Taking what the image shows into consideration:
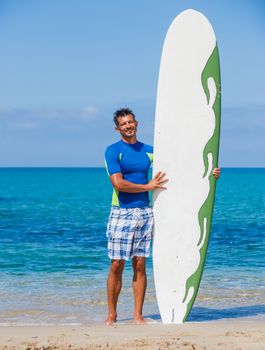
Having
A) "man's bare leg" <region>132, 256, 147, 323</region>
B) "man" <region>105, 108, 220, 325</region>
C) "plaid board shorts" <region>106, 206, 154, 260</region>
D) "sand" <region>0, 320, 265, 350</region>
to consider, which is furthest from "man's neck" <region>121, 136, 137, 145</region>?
"sand" <region>0, 320, 265, 350</region>

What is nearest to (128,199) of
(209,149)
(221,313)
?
(209,149)

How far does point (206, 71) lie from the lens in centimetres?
569

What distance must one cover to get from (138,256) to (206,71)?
1.45 m

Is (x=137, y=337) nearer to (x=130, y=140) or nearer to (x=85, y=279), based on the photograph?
(x=130, y=140)

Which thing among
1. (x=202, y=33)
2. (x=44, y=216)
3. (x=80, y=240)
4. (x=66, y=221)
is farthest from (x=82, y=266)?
(x=44, y=216)

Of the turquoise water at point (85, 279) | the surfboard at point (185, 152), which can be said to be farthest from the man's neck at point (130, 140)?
the turquoise water at point (85, 279)

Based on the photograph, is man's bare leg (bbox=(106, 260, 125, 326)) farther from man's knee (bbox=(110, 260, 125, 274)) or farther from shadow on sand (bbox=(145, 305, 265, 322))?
shadow on sand (bbox=(145, 305, 265, 322))

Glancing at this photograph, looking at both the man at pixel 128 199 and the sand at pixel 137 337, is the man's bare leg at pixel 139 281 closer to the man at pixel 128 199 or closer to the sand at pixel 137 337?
the man at pixel 128 199

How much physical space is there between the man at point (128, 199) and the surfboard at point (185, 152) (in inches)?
7.0

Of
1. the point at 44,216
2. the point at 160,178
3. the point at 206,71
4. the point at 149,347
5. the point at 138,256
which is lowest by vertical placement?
the point at 44,216

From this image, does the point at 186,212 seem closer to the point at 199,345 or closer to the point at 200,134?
the point at 200,134

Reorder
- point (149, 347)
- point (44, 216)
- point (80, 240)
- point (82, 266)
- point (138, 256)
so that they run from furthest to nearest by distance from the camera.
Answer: point (44, 216)
point (80, 240)
point (82, 266)
point (138, 256)
point (149, 347)

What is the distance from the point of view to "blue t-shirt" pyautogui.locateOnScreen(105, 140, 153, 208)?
210 inches

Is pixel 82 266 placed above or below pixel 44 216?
above
